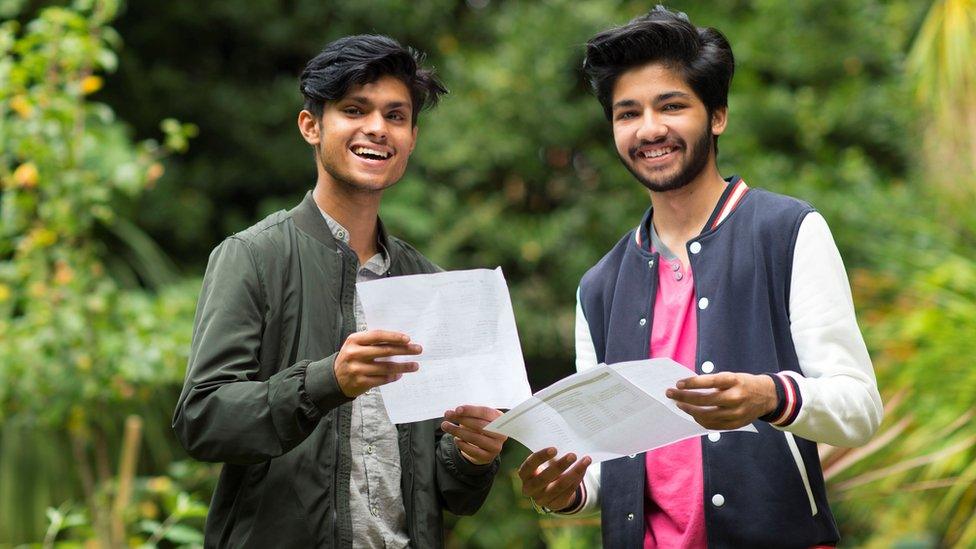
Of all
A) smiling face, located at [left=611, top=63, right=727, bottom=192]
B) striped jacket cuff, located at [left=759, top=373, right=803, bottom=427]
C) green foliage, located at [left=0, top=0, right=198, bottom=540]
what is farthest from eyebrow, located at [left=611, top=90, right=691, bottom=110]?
green foliage, located at [left=0, top=0, right=198, bottom=540]

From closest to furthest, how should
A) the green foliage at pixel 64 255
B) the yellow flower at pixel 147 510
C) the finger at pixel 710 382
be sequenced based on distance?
the finger at pixel 710 382 → the green foliage at pixel 64 255 → the yellow flower at pixel 147 510

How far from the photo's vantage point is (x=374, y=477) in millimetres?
2562

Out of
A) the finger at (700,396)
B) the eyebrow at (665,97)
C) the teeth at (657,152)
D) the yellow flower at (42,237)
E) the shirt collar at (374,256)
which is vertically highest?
the eyebrow at (665,97)

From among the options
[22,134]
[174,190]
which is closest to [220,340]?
[22,134]

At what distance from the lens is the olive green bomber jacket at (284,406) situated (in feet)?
7.68

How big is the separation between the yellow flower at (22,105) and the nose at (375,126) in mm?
2109

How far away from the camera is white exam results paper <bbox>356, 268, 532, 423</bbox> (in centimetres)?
235

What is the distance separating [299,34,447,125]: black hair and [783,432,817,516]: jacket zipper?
1116 millimetres

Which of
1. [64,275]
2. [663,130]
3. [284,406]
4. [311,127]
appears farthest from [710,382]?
[64,275]

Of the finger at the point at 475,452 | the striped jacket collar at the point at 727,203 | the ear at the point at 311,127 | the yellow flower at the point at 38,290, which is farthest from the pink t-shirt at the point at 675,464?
the yellow flower at the point at 38,290

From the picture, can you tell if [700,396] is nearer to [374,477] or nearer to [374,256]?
[374,477]

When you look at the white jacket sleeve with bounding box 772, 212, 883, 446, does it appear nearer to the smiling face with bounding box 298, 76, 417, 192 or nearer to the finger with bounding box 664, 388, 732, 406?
the finger with bounding box 664, 388, 732, 406

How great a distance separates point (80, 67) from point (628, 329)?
264cm

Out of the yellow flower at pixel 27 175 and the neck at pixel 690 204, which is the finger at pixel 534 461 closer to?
the neck at pixel 690 204
